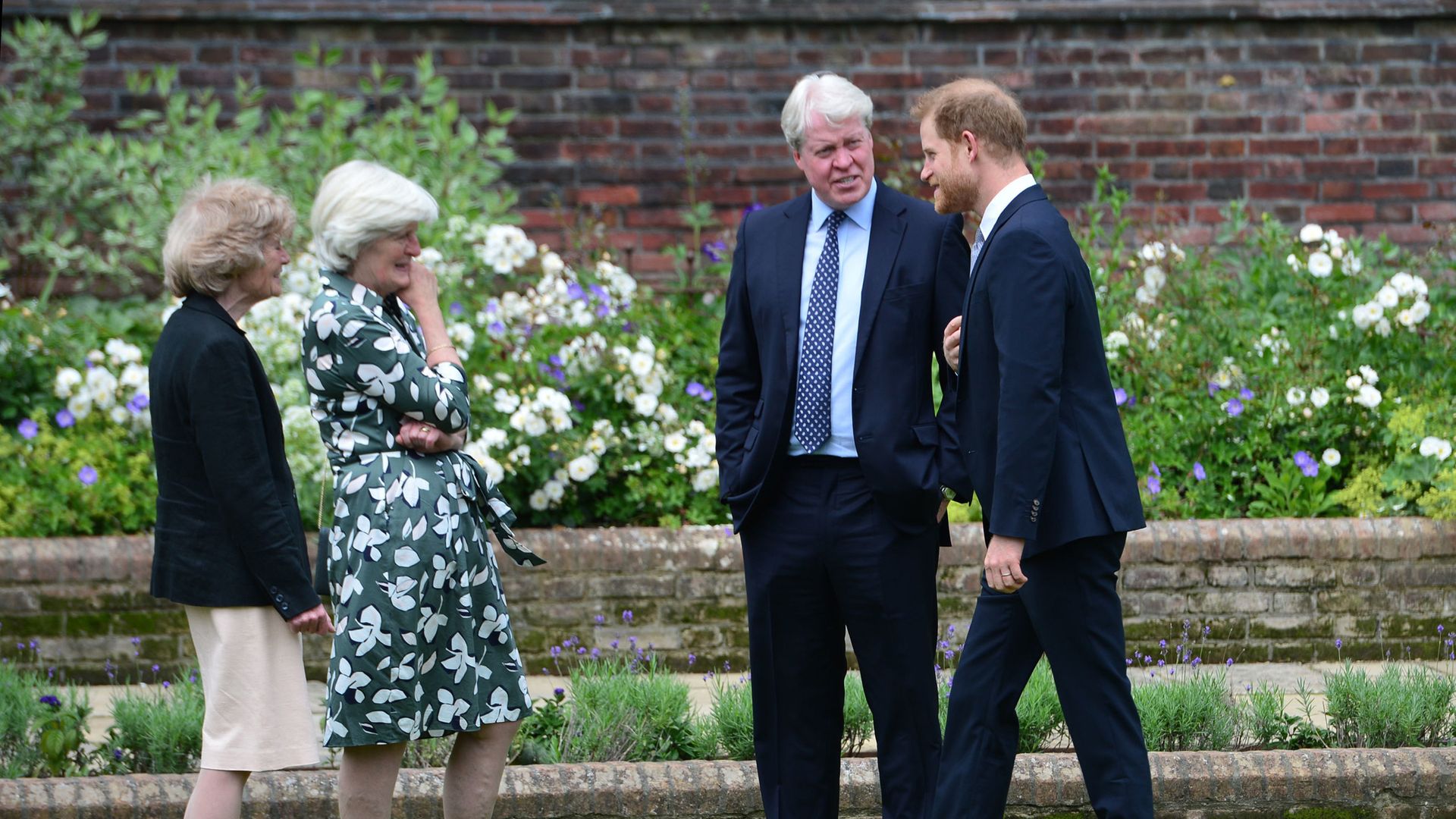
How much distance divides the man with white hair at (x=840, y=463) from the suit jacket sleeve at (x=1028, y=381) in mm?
336

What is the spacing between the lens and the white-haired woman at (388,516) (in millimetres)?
3342

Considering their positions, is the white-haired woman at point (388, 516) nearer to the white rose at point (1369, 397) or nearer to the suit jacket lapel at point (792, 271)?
the suit jacket lapel at point (792, 271)

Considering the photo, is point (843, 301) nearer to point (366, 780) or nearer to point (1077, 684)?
point (1077, 684)

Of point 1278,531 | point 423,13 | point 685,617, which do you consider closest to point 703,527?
point 685,617

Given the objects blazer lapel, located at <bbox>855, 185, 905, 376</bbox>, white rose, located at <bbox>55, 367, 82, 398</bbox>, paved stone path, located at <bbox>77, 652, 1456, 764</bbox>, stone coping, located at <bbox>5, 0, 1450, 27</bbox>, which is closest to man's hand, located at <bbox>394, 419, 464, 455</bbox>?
blazer lapel, located at <bbox>855, 185, 905, 376</bbox>

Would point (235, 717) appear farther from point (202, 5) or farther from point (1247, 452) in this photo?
point (202, 5)

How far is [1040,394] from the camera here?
10.4ft

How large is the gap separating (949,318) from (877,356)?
21 centimetres

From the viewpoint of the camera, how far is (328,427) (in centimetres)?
343

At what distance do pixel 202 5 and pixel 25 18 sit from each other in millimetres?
840

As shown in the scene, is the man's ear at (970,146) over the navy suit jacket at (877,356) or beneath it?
over

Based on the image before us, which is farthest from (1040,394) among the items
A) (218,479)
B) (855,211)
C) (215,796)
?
(215,796)

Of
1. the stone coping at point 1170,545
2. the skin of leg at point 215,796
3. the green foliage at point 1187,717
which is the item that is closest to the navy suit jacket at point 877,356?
the green foliage at point 1187,717

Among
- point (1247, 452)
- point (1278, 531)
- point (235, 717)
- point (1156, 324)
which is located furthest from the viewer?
point (1156, 324)
